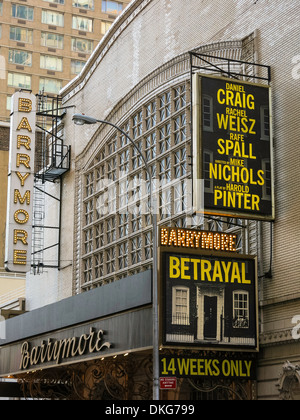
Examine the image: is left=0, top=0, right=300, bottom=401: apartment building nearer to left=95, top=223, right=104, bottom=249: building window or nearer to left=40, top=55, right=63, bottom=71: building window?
left=95, top=223, right=104, bottom=249: building window

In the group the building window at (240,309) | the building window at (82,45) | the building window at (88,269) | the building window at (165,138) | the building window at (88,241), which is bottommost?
the building window at (240,309)

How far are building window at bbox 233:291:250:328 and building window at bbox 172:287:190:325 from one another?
1.42 metres

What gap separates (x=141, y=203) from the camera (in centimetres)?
3061

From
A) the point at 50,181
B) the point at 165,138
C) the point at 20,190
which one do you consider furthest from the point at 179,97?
the point at 50,181

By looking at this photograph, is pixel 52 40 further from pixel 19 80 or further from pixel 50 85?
pixel 19 80

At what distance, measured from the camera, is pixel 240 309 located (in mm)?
22266

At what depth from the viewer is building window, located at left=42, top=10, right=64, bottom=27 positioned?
284 feet

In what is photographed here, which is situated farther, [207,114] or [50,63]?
[50,63]

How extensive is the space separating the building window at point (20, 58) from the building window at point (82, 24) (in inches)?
251

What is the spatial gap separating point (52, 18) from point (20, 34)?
3974mm

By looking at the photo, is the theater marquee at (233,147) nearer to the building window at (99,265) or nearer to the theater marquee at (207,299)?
the theater marquee at (207,299)

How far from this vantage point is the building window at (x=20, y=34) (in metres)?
85.4

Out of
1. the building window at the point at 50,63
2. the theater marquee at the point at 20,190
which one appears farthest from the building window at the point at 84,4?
the theater marquee at the point at 20,190
